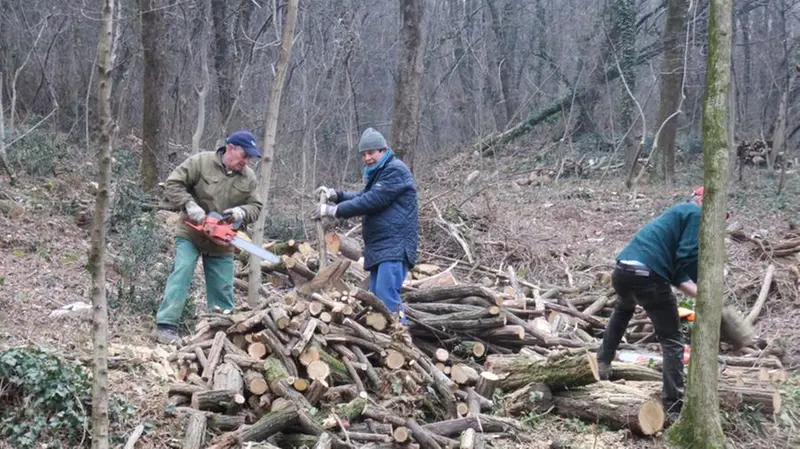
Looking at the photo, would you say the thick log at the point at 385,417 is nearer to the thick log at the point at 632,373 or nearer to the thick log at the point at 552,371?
the thick log at the point at 552,371

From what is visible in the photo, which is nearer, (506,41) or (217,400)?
(217,400)

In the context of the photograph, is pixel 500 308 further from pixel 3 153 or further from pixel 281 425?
pixel 3 153

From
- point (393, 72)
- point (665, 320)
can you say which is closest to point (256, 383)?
point (665, 320)

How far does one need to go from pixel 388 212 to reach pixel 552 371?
6.40 ft

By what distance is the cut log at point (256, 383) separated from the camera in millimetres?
4602

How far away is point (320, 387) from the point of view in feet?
15.6

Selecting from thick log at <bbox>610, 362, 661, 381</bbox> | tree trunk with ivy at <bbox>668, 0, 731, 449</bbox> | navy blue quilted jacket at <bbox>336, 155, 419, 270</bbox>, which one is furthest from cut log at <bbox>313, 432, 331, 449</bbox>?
thick log at <bbox>610, 362, 661, 381</bbox>

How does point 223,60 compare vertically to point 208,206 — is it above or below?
above

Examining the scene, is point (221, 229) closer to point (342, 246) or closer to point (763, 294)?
point (342, 246)

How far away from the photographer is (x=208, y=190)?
6.06 meters

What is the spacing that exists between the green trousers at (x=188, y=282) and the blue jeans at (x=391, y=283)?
140 cm

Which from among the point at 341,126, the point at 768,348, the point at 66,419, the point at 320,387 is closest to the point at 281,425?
the point at 320,387

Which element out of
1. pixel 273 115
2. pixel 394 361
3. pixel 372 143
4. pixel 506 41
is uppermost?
pixel 506 41

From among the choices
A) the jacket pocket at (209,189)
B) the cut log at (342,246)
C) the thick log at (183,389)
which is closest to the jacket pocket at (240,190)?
the jacket pocket at (209,189)
